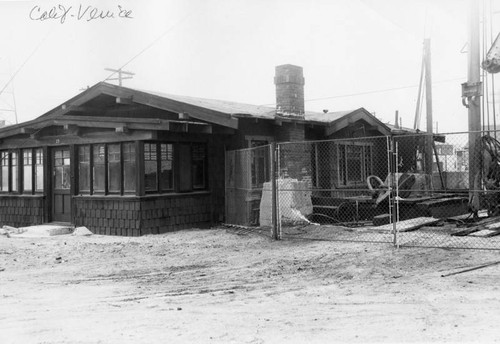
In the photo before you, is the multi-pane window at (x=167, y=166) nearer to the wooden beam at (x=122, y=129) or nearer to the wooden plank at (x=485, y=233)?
the wooden beam at (x=122, y=129)

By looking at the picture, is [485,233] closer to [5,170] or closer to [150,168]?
[150,168]

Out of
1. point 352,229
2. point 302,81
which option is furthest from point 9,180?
point 352,229

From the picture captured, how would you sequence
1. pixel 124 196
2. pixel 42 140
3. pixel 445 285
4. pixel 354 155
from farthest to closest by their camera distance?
1. pixel 354 155
2. pixel 42 140
3. pixel 124 196
4. pixel 445 285

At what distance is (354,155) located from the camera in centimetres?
1822

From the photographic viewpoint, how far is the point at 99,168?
1391 cm

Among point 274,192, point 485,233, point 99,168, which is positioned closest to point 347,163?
point 274,192

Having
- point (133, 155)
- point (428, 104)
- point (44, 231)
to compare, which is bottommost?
point (44, 231)

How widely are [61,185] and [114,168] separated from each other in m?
2.46

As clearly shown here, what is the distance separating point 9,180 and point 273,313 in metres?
13.3

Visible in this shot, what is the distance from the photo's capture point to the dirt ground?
5.05 metres

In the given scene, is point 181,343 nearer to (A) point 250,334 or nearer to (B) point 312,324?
(A) point 250,334

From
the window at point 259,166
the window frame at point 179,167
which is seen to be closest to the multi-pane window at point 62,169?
the window frame at point 179,167

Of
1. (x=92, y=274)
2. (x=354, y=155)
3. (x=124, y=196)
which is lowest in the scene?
(x=92, y=274)

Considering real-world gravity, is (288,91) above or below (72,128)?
above
